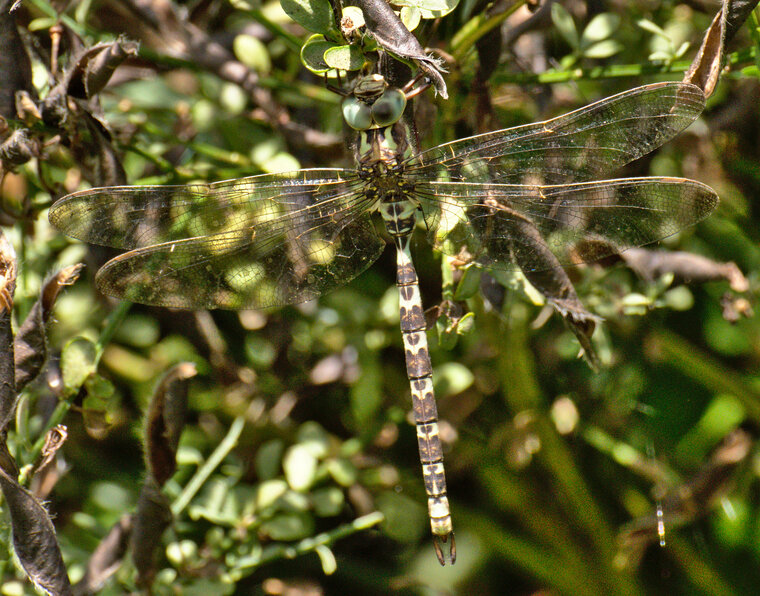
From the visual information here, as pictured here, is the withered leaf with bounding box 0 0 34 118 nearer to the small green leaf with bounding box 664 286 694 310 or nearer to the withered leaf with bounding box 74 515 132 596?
the withered leaf with bounding box 74 515 132 596

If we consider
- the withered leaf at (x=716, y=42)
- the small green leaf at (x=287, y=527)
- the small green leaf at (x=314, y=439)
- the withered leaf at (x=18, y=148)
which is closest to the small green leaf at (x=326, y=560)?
the small green leaf at (x=287, y=527)

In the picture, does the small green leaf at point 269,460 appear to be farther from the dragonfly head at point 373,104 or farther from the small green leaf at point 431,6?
the small green leaf at point 431,6

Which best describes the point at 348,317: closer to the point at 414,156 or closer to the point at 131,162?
the point at 414,156

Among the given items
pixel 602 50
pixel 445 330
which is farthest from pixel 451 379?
pixel 602 50

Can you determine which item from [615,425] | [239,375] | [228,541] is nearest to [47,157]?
[239,375]

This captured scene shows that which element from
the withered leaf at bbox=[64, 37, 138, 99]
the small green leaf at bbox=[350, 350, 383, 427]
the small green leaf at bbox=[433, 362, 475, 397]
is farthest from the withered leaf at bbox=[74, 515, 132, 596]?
the withered leaf at bbox=[64, 37, 138, 99]
